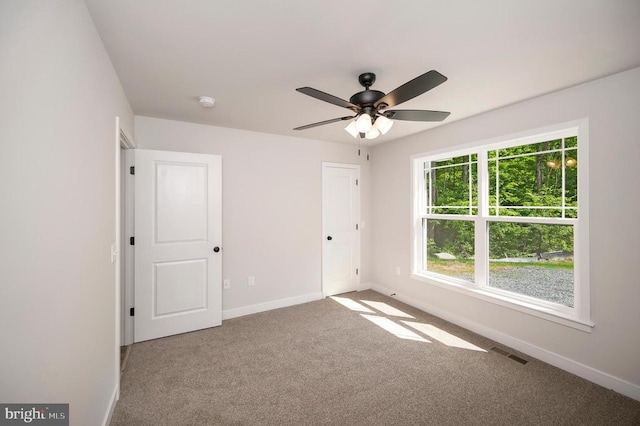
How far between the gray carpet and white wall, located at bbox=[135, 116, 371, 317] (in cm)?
79

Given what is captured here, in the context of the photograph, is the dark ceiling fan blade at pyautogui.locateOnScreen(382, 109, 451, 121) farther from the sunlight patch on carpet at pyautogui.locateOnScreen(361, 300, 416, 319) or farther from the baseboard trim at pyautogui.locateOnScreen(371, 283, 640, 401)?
the sunlight patch on carpet at pyautogui.locateOnScreen(361, 300, 416, 319)

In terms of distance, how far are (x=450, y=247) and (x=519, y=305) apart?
107cm

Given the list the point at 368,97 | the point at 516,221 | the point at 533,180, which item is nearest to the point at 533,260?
the point at 516,221

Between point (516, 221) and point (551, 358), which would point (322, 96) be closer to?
point (516, 221)

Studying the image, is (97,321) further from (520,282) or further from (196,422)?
(520,282)

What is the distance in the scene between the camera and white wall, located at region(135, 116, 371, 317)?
3.64 meters

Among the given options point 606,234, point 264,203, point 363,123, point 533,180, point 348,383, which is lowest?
point 348,383

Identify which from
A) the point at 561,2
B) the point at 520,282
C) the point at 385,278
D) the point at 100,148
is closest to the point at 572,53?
the point at 561,2

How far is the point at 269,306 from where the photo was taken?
4027 mm

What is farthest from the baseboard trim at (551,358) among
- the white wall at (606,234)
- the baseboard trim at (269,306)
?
the baseboard trim at (269,306)

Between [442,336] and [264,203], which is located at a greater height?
[264,203]

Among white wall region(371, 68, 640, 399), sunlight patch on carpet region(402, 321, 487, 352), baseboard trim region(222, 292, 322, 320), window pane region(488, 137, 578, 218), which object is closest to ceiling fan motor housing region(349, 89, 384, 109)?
white wall region(371, 68, 640, 399)

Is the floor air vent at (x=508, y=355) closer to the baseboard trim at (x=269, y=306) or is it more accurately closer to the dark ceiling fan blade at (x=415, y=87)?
the baseboard trim at (x=269, y=306)

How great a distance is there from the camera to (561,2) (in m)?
1.49
